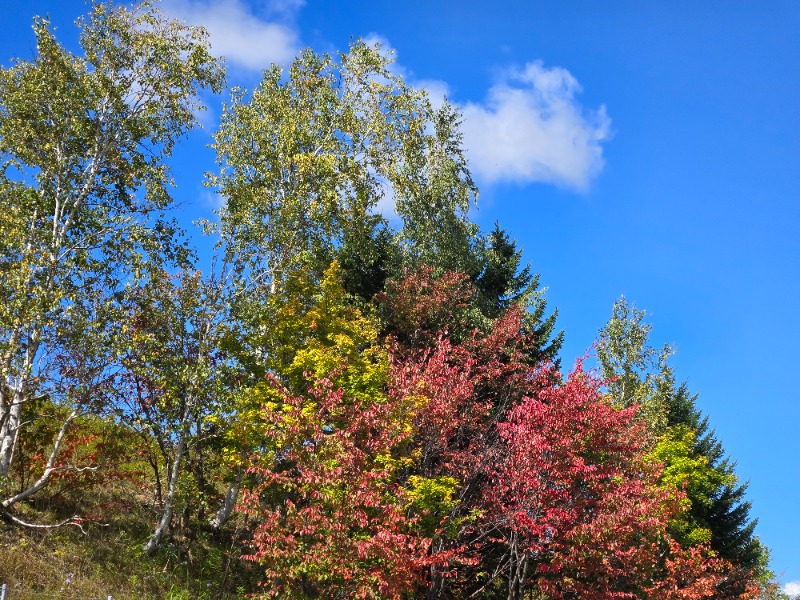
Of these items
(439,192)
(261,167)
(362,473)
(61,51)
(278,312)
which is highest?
(439,192)

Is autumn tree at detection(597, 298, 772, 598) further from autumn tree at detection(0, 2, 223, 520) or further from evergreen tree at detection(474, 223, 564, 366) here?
autumn tree at detection(0, 2, 223, 520)

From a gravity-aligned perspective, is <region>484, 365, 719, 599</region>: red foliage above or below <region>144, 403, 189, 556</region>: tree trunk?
above

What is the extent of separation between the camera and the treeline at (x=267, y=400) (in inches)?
584

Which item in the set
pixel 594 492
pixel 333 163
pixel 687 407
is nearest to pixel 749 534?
pixel 687 407

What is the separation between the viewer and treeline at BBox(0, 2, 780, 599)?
1483 cm

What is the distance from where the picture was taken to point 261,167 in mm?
24062

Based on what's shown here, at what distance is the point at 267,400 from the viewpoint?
1761 cm

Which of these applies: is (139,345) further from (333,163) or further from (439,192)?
(439,192)

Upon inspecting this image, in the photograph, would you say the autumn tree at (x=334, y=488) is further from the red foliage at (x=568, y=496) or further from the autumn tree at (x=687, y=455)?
the autumn tree at (x=687, y=455)

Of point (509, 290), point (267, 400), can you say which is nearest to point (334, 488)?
point (267, 400)

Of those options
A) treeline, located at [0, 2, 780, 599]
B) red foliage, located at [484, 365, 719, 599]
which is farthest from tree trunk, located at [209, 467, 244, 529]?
red foliage, located at [484, 365, 719, 599]

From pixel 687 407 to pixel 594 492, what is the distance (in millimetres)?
24126

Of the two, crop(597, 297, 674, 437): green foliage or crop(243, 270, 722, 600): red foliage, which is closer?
crop(243, 270, 722, 600): red foliage

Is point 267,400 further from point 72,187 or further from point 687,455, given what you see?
point 687,455
